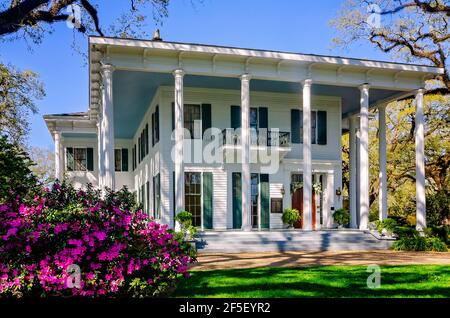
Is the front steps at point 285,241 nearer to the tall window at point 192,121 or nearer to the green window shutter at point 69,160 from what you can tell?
the tall window at point 192,121

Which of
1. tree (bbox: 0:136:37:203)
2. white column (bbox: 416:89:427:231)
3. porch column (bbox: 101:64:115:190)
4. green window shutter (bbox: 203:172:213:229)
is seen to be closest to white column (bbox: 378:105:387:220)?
white column (bbox: 416:89:427:231)

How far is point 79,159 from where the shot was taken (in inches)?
1193

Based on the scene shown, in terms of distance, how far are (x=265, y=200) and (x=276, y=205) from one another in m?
0.60

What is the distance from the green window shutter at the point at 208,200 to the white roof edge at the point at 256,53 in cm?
541

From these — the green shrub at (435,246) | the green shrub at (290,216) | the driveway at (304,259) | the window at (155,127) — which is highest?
the window at (155,127)

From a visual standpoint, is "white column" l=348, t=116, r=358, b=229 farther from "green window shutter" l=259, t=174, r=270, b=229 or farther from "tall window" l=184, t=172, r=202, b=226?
"tall window" l=184, t=172, r=202, b=226

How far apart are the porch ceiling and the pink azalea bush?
34.8 feet

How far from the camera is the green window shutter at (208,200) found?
1980 cm

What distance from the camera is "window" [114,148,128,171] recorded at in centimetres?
3038

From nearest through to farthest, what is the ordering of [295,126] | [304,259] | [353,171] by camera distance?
[304,259] < [295,126] < [353,171]

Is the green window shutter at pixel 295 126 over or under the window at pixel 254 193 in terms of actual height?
over

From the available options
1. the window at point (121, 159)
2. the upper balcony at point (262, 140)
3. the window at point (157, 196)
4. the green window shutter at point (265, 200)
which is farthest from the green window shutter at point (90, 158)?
the green window shutter at point (265, 200)

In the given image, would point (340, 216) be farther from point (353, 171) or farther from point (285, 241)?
point (285, 241)

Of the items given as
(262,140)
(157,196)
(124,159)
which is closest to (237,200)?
(262,140)
